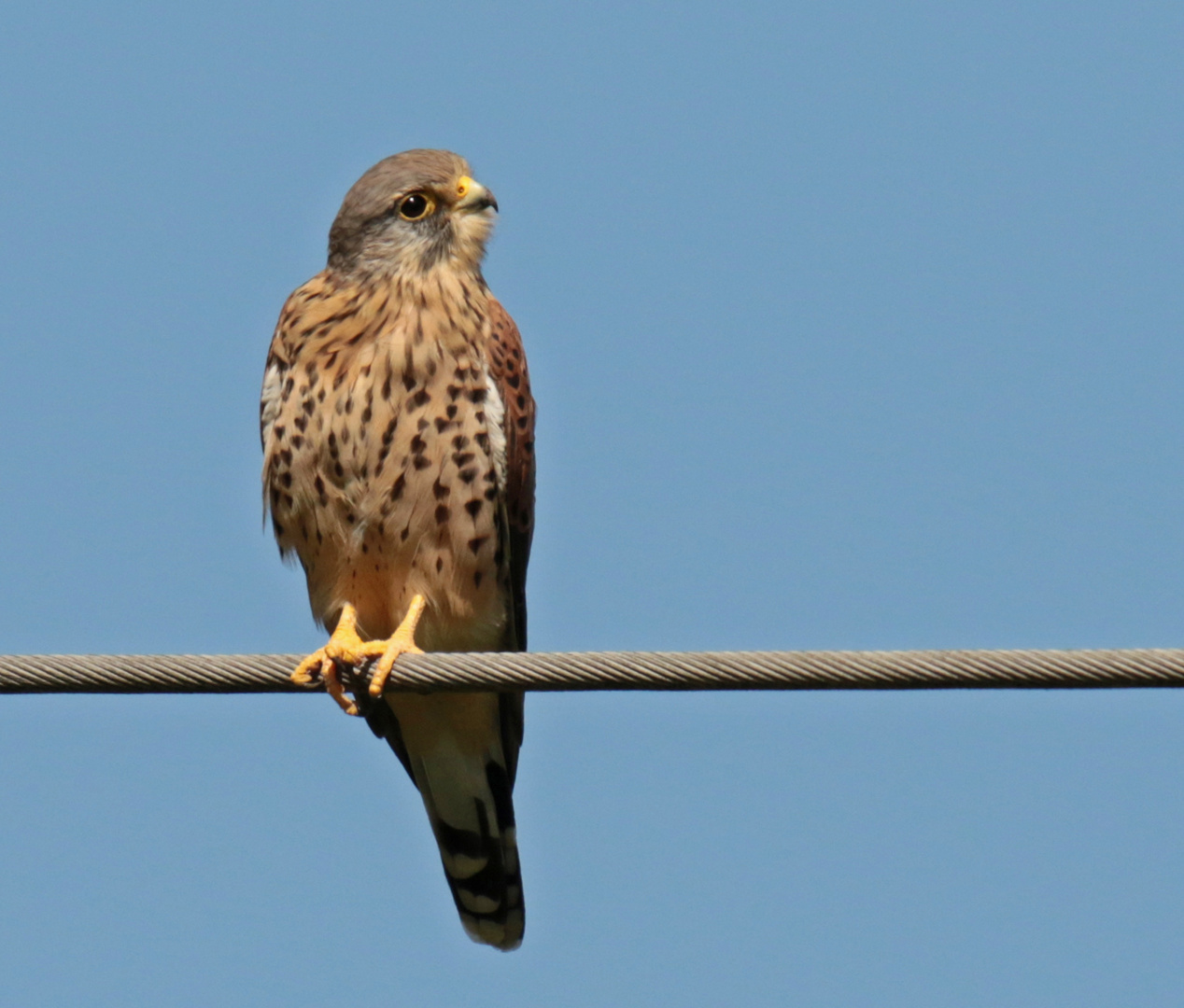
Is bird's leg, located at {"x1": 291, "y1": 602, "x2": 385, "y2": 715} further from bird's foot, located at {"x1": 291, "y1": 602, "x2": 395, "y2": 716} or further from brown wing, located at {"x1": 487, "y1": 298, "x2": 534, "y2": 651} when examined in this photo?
brown wing, located at {"x1": 487, "y1": 298, "x2": 534, "y2": 651}

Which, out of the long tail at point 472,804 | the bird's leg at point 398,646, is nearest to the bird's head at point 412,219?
the bird's leg at point 398,646

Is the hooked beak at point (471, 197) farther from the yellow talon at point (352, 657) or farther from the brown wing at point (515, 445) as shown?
the yellow talon at point (352, 657)

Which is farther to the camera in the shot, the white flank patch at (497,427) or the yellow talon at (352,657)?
the white flank patch at (497,427)

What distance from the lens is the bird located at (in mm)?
5555

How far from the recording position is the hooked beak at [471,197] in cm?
607

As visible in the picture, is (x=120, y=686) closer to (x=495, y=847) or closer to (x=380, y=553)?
(x=380, y=553)

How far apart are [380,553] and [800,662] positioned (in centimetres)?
209

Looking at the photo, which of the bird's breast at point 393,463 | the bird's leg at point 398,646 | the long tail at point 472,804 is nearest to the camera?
the bird's leg at point 398,646

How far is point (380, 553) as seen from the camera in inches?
221

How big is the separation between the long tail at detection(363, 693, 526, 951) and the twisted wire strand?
1907 millimetres

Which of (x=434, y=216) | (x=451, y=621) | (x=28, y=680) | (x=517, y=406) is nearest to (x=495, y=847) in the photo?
(x=451, y=621)

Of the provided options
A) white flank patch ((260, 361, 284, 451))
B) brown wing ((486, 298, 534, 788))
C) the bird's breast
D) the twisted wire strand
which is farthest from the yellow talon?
the twisted wire strand

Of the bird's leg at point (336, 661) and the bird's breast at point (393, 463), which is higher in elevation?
the bird's breast at point (393, 463)

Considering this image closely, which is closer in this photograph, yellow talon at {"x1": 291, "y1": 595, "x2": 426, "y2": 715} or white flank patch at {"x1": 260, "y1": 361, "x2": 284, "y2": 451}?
yellow talon at {"x1": 291, "y1": 595, "x2": 426, "y2": 715}
